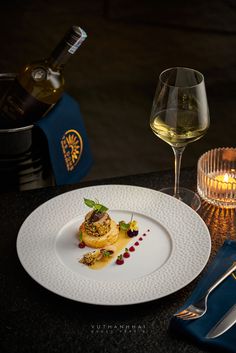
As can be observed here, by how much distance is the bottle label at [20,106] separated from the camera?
65.5 inches

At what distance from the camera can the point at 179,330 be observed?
1071 mm

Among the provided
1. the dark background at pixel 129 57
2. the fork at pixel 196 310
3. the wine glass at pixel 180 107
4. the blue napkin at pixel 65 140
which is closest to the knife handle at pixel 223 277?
the fork at pixel 196 310

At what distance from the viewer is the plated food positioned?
4.12ft

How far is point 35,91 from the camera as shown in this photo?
5.74ft

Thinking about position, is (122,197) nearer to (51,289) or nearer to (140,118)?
(51,289)

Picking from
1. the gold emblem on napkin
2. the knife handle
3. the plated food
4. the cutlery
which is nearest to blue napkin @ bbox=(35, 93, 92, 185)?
the gold emblem on napkin

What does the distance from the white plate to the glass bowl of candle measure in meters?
0.08

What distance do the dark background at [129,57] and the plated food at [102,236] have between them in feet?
5.20

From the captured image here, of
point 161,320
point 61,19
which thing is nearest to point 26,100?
point 161,320

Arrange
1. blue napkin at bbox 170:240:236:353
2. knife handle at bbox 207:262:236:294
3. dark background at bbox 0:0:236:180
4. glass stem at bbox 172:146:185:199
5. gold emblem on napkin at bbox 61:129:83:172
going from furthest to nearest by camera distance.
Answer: dark background at bbox 0:0:236:180 → gold emblem on napkin at bbox 61:129:83:172 → glass stem at bbox 172:146:185:199 → knife handle at bbox 207:262:236:294 → blue napkin at bbox 170:240:236:353

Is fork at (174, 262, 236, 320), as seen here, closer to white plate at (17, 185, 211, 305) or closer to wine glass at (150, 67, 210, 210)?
white plate at (17, 185, 211, 305)

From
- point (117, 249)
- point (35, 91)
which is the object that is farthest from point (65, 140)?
point (117, 249)

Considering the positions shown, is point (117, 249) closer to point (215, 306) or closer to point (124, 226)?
point (124, 226)

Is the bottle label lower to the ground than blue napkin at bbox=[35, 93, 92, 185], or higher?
higher
